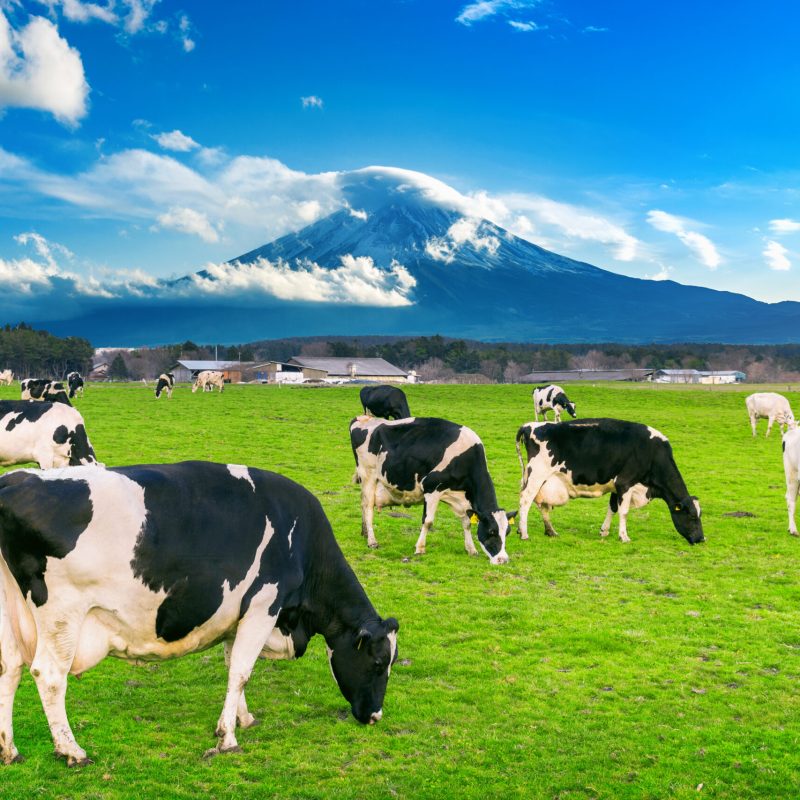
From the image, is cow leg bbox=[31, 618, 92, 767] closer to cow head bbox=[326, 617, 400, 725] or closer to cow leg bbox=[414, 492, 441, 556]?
cow head bbox=[326, 617, 400, 725]

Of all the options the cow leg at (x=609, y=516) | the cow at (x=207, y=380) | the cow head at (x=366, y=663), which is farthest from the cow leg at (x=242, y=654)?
the cow at (x=207, y=380)

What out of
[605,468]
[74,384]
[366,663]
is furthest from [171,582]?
[74,384]

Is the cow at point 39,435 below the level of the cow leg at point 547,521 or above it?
above

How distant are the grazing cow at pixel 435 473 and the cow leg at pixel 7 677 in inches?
330

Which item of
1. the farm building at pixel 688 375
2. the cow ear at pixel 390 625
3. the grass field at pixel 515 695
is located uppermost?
the farm building at pixel 688 375

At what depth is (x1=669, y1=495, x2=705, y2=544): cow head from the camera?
49.4 ft

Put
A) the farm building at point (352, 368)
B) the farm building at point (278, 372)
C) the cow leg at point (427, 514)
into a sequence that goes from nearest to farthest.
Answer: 1. the cow leg at point (427, 514)
2. the farm building at point (352, 368)
3. the farm building at point (278, 372)

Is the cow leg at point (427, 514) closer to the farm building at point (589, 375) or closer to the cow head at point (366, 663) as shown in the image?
the cow head at point (366, 663)

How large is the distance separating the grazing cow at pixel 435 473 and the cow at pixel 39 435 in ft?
27.8

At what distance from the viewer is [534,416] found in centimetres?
4291

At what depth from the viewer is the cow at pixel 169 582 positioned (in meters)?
5.76

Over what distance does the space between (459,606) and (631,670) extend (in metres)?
2.85

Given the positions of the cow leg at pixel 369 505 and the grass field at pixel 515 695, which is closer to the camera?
the grass field at pixel 515 695

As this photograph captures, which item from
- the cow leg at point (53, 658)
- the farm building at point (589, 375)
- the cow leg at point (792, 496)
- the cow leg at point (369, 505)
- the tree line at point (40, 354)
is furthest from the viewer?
the farm building at point (589, 375)
